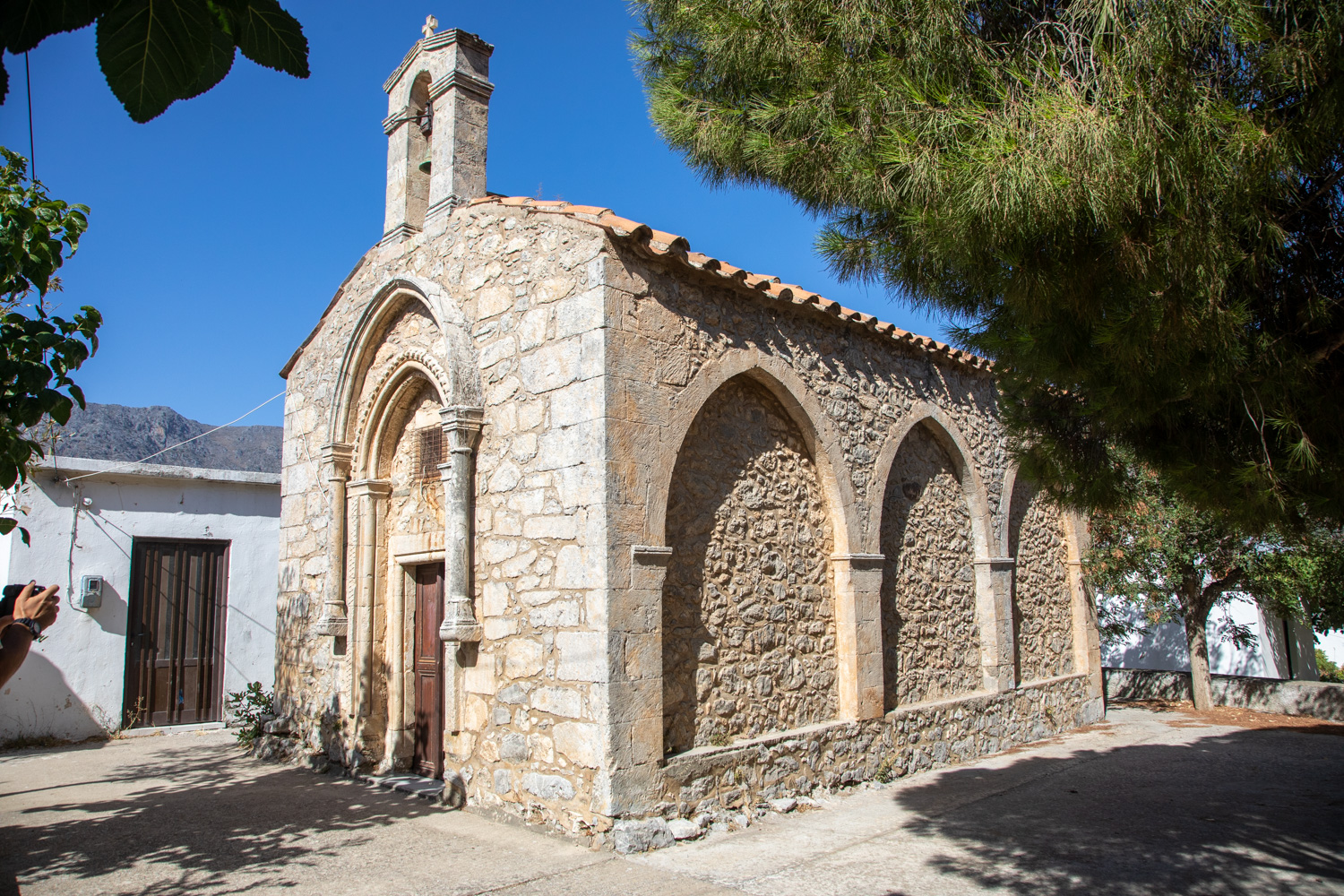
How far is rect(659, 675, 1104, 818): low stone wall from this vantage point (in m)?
5.77

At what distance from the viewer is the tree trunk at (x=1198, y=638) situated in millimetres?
11492

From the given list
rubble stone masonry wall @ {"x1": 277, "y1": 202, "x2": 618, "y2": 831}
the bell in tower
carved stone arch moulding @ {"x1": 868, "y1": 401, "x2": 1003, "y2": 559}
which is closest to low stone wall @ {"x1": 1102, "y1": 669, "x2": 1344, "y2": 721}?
carved stone arch moulding @ {"x1": 868, "y1": 401, "x2": 1003, "y2": 559}

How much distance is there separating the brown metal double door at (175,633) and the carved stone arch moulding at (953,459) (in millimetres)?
8091

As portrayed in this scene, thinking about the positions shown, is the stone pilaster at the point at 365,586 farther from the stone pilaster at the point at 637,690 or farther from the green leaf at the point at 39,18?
the green leaf at the point at 39,18

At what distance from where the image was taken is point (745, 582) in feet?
21.4

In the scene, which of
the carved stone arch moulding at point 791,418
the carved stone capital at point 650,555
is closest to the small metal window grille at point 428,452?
the carved stone arch moulding at point 791,418

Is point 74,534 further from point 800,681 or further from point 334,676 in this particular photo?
point 800,681

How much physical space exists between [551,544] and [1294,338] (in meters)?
4.17

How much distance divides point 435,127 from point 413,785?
5412 millimetres

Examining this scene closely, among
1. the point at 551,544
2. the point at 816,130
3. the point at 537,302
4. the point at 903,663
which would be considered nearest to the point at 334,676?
the point at 551,544

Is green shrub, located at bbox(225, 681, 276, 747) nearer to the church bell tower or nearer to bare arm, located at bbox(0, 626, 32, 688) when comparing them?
the church bell tower

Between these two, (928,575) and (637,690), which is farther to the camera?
(928,575)

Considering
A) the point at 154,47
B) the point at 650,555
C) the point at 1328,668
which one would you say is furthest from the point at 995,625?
the point at 1328,668

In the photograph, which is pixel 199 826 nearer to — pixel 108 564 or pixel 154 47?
pixel 108 564
